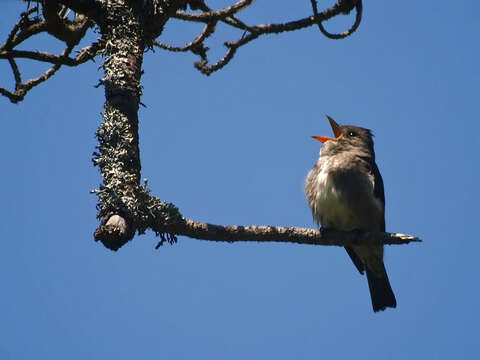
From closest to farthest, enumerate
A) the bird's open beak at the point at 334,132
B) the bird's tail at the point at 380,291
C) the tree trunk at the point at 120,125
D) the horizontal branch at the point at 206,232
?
the horizontal branch at the point at 206,232 < the tree trunk at the point at 120,125 < the bird's tail at the point at 380,291 < the bird's open beak at the point at 334,132

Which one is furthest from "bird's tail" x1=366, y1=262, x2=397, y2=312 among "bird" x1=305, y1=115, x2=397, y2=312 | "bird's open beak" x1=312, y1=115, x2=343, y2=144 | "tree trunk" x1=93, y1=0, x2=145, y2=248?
"tree trunk" x1=93, y1=0, x2=145, y2=248

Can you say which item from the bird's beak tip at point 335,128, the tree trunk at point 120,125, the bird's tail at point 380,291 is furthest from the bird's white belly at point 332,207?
the tree trunk at point 120,125

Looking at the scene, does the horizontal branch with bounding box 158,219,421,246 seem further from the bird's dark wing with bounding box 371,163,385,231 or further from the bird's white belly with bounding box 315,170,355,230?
the bird's dark wing with bounding box 371,163,385,231

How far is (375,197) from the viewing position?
18.2 ft

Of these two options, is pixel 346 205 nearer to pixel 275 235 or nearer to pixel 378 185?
pixel 378 185

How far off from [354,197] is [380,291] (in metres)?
1.16

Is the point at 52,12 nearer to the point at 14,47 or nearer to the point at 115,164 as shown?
the point at 14,47

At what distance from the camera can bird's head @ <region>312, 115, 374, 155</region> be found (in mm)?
6000

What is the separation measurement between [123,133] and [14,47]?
4.90 ft

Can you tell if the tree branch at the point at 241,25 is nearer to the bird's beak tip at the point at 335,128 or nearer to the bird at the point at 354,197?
the bird at the point at 354,197

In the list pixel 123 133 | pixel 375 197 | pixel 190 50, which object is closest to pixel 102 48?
pixel 123 133

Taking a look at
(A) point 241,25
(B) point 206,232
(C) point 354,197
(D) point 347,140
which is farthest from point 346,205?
(B) point 206,232

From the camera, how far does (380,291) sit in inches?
228

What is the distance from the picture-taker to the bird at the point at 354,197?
534cm
